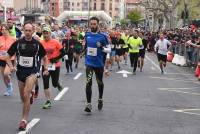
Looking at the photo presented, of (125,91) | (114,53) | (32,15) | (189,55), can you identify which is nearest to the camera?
(125,91)

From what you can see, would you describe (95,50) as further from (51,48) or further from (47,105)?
(47,105)

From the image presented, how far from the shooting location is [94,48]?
12922mm

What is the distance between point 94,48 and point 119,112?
1.45 metres

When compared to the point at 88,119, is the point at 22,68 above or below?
above

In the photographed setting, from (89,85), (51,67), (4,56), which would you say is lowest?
(89,85)

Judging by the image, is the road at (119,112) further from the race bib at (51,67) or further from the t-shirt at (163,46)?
the t-shirt at (163,46)

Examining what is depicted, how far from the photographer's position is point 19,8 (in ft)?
269

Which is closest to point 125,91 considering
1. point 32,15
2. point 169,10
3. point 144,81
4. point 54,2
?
point 144,81

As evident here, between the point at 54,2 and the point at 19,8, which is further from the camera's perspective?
the point at 54,2

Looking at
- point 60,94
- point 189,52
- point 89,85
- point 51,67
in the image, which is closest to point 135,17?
point 189,52

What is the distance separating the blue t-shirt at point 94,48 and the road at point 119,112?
3.42 ft

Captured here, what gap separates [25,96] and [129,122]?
7.35 feet

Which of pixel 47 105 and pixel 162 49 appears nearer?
pixel 47 105

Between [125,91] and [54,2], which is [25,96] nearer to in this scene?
[125,91]
